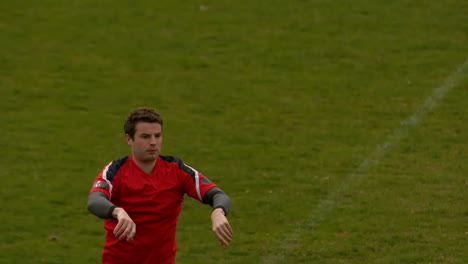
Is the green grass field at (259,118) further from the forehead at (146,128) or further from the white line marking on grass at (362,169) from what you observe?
the forehead at (146,128)

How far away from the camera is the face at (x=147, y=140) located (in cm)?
611

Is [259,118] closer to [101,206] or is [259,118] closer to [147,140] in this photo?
[147,140]

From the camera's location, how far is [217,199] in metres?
5.95

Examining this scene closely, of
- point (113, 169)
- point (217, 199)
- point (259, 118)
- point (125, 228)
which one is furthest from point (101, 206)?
point (259, 118)

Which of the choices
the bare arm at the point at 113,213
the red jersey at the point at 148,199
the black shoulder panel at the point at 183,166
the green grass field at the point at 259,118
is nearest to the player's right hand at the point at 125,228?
the bare arm at the point at 113,213

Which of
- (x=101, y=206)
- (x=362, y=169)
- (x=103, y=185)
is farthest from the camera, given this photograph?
(x=362, y=169)

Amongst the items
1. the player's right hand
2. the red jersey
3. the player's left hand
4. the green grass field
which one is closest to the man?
the red jersey

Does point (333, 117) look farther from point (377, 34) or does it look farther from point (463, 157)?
point (377, 34)

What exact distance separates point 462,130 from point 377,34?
13.3ft

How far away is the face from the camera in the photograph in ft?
20.0

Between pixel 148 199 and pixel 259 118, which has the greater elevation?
pixel 148 199

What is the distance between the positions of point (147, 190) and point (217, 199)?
59 cm

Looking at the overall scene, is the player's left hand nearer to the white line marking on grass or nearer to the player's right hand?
the player's right hand

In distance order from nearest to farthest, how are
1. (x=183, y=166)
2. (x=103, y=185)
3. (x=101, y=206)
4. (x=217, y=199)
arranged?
1. (x=101, y=206)
2. (x=217, y=199)
3. (x=103, y=185)
4. (x=183, y=166)
